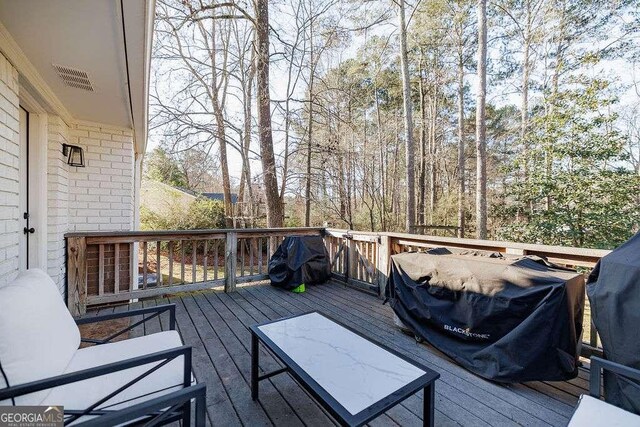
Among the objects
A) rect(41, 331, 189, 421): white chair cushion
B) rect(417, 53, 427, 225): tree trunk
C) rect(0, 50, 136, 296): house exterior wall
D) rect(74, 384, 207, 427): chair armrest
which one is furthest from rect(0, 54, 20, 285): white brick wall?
rect(417, 53, 427, 225): tree trunk

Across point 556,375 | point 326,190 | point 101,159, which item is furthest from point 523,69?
point 101,159

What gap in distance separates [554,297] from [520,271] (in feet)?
→ 0.82

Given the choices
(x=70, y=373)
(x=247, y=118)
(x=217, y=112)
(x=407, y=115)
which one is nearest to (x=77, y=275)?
(x=70, y=373)

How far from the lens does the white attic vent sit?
94.4 inches

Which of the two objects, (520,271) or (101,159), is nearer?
(520,271)

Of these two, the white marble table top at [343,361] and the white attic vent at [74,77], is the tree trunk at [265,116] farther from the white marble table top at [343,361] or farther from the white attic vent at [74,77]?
the white marble table top at [343,361]

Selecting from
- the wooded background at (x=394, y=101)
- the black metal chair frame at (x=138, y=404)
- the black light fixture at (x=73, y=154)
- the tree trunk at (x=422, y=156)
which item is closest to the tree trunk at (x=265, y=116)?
the wooded background at (x=394, y=101)

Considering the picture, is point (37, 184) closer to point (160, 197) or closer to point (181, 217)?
point (181, 217)

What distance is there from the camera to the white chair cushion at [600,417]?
1.19m

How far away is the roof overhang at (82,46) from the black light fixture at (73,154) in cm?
51

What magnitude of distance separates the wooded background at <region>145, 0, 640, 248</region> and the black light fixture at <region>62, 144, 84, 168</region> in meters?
2.99

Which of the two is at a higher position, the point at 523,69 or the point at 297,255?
the point at 523,69

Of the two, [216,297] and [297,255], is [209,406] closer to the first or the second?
[216,297]

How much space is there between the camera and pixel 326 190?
9203mm
